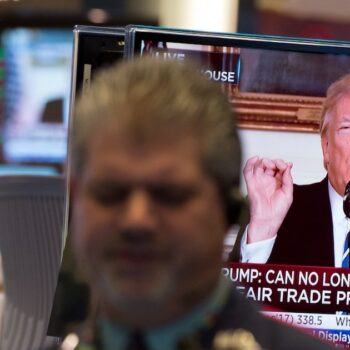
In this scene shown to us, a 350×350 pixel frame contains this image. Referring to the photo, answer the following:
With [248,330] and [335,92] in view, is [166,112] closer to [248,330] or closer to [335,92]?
[248,330]

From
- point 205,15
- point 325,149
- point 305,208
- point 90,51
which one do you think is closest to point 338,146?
point 325,149

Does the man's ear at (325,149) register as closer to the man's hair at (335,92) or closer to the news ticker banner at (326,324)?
the man's hair at (335,92)

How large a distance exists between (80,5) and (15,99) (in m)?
0.94

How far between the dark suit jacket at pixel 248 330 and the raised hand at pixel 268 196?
147 centimetres

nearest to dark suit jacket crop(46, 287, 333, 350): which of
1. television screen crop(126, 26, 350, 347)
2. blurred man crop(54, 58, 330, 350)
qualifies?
blurred man crop(54, 58, 330, 350)

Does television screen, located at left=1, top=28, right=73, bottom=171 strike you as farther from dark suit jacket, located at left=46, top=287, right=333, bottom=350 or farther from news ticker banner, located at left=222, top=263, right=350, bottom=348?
dark suit jacket, located at left=46, top=287, right=333, bottom=350

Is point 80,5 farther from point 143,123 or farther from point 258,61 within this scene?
point 143,123

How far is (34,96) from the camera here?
8.56m

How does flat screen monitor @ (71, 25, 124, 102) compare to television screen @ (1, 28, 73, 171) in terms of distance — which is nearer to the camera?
flat screen monitor @ (71, 25, 124, 102)

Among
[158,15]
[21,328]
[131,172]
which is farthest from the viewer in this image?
[158,15]

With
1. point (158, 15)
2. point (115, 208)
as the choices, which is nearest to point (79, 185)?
point (115, 208)

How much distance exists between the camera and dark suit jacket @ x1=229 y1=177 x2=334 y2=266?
2.42 m

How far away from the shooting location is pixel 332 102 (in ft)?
7.83

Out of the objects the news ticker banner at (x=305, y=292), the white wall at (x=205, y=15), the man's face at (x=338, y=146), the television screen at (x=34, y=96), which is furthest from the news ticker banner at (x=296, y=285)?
the television screen at (x=34, y=96)
